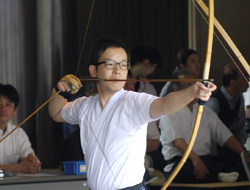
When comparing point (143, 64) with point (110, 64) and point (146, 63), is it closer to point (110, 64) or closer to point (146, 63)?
point (146, 63)

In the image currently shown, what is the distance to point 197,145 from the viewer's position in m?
2.64

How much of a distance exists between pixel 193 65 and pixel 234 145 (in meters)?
0.69

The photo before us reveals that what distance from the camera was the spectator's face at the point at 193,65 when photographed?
111 inches

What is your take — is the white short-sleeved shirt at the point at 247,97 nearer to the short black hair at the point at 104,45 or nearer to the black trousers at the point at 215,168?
the black trousers at the point at 215,168

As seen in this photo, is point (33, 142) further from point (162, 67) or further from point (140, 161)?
point (140, 161)

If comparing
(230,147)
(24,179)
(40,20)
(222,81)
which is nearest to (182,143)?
(230,147)

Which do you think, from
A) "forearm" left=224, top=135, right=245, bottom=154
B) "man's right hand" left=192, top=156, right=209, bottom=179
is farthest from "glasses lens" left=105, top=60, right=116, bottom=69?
"forearm" left=224, top=135, right=245, bottom=154

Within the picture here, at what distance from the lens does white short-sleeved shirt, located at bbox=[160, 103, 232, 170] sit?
2.54 metres

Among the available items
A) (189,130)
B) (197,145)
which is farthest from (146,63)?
(197,145)

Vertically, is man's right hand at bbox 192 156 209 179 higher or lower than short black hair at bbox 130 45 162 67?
lower

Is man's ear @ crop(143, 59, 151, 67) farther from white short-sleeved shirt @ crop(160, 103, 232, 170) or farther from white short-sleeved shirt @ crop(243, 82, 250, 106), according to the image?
white short-sleeved shirt @ crop(243, 82, 250, 106)

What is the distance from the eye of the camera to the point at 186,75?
8.79 feet

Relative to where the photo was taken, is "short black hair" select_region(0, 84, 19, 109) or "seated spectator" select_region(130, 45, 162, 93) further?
"seated spectator" select_region(130, 45, 162, 93)

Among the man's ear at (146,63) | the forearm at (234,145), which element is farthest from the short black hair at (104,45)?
the forearm at (234,145)
